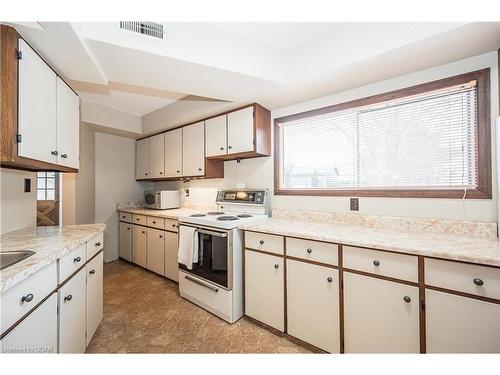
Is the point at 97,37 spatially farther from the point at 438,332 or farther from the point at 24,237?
the point at 438,332

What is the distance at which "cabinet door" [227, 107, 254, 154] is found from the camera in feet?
7.80

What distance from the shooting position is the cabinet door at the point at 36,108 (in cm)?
125

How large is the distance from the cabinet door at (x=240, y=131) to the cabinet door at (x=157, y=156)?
1.49m

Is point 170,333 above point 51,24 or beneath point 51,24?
beneath

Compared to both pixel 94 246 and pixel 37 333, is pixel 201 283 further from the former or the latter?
pixel 37 333

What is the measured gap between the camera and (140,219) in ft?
10.7

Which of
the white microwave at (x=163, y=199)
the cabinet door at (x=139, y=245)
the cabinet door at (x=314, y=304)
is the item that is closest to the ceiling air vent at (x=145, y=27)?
the cabinet door at (x=314, y=304)

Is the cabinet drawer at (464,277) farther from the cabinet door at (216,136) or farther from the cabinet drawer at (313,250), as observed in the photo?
the cabinet door at (216,136)

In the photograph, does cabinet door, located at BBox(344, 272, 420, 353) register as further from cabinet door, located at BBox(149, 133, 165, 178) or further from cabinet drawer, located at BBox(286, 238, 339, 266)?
cabinet door, located at BBox(149, 133, 165, 178)

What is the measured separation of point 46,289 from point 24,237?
711mm

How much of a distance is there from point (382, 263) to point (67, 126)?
256 centimetres

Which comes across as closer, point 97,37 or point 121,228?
point 97,37

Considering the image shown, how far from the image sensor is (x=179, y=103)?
2.98 m

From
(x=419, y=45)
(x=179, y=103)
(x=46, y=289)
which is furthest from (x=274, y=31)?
(x=46, y=289)
